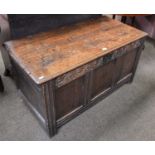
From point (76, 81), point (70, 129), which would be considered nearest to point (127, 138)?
point (70, 129)

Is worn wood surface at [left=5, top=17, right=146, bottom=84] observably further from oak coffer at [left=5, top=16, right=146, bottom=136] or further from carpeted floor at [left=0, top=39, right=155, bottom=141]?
carpeted floor at [left=0, top=39, right=155, bottom=141]

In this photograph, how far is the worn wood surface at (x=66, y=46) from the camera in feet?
3.59

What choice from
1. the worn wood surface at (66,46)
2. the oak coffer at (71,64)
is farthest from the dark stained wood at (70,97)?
the worn wood surface at (66,46)

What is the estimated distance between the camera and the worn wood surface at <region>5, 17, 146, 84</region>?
43.1 inches

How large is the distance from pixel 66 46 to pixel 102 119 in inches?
29.6

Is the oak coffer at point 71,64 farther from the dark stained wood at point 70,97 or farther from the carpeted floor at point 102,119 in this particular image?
the carpeted floor at point 102,119

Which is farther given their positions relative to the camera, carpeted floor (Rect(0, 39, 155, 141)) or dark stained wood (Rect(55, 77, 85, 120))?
carpeted floor (Rect(0, 39, 155, 141))

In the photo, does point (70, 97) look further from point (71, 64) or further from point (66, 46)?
point (66, 46)

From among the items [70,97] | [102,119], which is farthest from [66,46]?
[102,119]

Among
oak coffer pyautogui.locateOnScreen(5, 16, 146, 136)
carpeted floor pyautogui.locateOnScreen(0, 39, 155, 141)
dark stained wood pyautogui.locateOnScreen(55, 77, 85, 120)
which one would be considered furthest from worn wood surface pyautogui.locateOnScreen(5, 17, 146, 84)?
carpeted floor pyautogui.locateOnScreen(0, 39, 155, 141)
